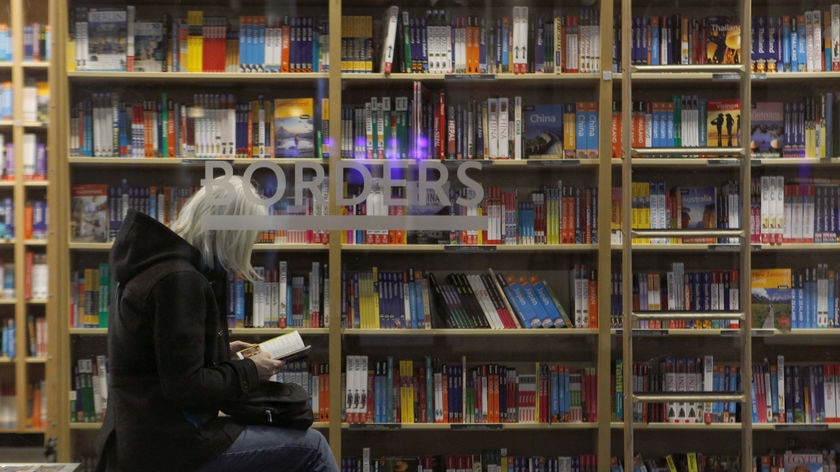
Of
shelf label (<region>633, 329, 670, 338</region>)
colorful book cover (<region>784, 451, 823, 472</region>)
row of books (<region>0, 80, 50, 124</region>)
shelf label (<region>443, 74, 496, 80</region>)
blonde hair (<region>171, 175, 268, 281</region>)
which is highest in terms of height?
shelf label (<region>443, 74, 496, 80</region>)

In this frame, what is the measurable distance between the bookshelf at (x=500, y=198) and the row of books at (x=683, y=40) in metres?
0.05

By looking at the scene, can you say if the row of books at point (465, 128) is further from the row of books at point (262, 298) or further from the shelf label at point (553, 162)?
the row of books at point (262, 298)

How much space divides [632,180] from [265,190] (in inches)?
66.2

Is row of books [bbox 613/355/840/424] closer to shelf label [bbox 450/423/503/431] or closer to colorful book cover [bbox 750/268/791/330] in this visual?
colorful book cover [bbox 750/268/791/330]

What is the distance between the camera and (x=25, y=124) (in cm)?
389

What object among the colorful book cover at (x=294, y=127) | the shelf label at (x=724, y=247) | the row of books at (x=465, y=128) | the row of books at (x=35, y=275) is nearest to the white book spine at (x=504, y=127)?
the row of books at (x=465, y=128)

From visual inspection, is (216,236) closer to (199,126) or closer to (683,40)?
(199,126)

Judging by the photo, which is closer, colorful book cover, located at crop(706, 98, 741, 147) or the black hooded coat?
the black hooded coat

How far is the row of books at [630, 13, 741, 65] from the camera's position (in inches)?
152

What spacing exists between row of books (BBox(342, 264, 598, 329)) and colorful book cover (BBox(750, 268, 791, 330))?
33.3 inches

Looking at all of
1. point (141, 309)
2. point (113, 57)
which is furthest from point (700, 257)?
point (113, 57)

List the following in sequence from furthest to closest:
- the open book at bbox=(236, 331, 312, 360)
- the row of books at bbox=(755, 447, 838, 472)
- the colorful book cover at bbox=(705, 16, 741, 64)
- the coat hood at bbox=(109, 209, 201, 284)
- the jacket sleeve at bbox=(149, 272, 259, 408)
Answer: the row of books at bbox=(755, 447, 838, 472), the colorful book cover at bbox=(705, 16, 741, 64), the open book at bbox=(236, 331, 312, 360), the coat hood at bbox=(109, 209, 201, 284), the jacket sleeve at bbox=(149, 272, 259, 408)

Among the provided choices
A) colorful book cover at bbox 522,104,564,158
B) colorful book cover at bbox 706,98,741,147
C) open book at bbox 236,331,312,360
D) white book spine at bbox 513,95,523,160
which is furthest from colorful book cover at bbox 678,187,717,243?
open book at bbox 236,331,312,360

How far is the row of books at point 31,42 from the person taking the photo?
3.85 metres
